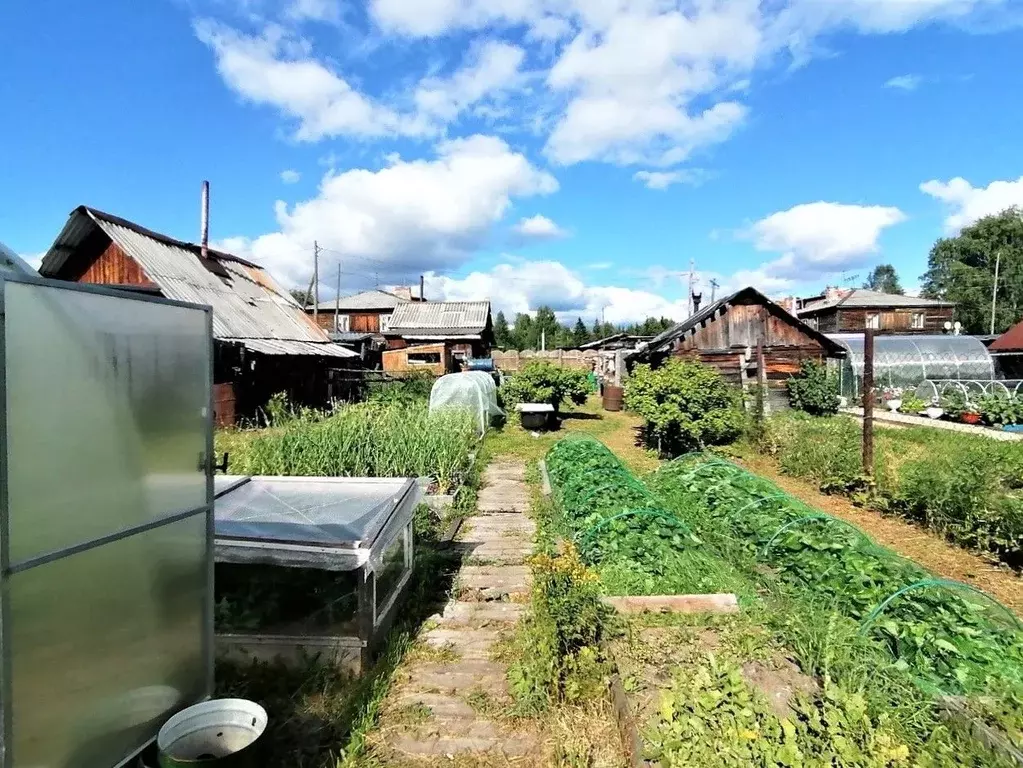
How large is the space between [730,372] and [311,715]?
18.3 meters

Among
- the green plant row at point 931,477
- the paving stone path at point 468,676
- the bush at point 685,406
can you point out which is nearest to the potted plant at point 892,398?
the green plant row at point 931,477

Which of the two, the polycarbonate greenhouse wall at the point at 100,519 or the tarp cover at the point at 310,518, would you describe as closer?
the polycarbonate greenhouse wall at the point at 100,519

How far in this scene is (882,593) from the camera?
4.32m

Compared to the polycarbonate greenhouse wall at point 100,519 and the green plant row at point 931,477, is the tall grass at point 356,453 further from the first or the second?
the green plant row at point 931,477

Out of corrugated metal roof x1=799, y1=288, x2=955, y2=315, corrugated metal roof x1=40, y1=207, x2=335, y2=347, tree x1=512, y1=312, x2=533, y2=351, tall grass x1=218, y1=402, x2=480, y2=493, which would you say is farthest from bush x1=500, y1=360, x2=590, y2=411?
tree x1=512, y1=312, x2=533, y2=351

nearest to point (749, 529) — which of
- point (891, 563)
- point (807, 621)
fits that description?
point (891, 563)

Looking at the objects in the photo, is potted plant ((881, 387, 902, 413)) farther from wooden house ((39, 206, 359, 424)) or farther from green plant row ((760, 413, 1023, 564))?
wooden house ((39, 206, 359, 424))

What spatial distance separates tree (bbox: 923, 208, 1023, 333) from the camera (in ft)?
169

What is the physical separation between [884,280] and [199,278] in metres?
89.5

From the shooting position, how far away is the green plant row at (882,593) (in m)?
3.41

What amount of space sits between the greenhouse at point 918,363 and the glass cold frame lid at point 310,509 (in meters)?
23.3

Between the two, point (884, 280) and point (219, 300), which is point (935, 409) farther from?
point (884, 280)

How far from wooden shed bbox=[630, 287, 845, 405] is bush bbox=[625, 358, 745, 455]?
253 inches

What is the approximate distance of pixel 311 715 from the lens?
3.48m
